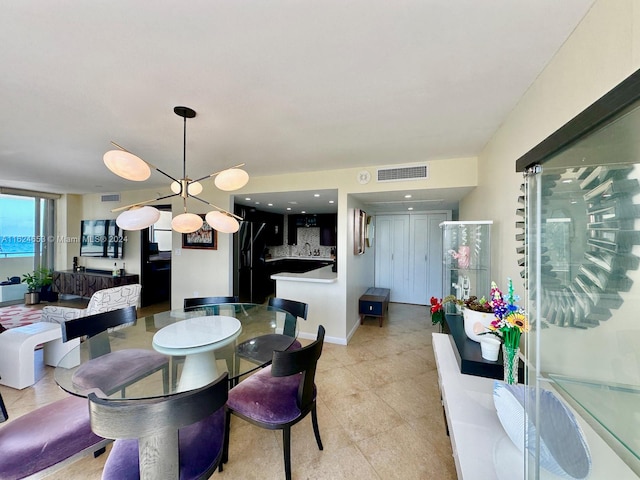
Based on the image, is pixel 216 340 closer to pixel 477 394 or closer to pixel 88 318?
pixel 88 318

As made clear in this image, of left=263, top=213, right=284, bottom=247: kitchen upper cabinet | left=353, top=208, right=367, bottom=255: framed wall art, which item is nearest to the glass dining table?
left=353, top=208, right=367, bottom=255: framed wall art

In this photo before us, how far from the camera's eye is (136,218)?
1741 mm

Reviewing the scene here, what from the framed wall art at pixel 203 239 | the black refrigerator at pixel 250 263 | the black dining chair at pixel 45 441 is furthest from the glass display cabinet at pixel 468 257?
the framed wall art at pixel 203 239

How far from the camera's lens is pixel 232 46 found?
123cm

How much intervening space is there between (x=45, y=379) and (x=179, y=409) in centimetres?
284

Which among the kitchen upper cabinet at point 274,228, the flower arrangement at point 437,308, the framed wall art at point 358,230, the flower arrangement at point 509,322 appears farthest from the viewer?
the kitchen upper cabinet at point 274,228

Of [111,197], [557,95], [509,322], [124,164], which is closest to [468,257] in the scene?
[509,322]

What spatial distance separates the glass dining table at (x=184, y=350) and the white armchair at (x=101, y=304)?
2.70ft

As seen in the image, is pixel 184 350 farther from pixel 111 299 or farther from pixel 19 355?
pixel 19 355

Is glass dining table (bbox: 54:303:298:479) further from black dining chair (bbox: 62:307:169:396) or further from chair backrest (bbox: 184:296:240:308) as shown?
chair backrest (bbox: 184:296:240:308)

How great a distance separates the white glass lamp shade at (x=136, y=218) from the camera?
1.72 meters

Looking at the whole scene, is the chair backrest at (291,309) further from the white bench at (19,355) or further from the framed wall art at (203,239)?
the white bench at (19,355)

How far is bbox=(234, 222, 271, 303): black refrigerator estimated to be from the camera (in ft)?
14.6

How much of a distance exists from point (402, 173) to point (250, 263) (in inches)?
125
